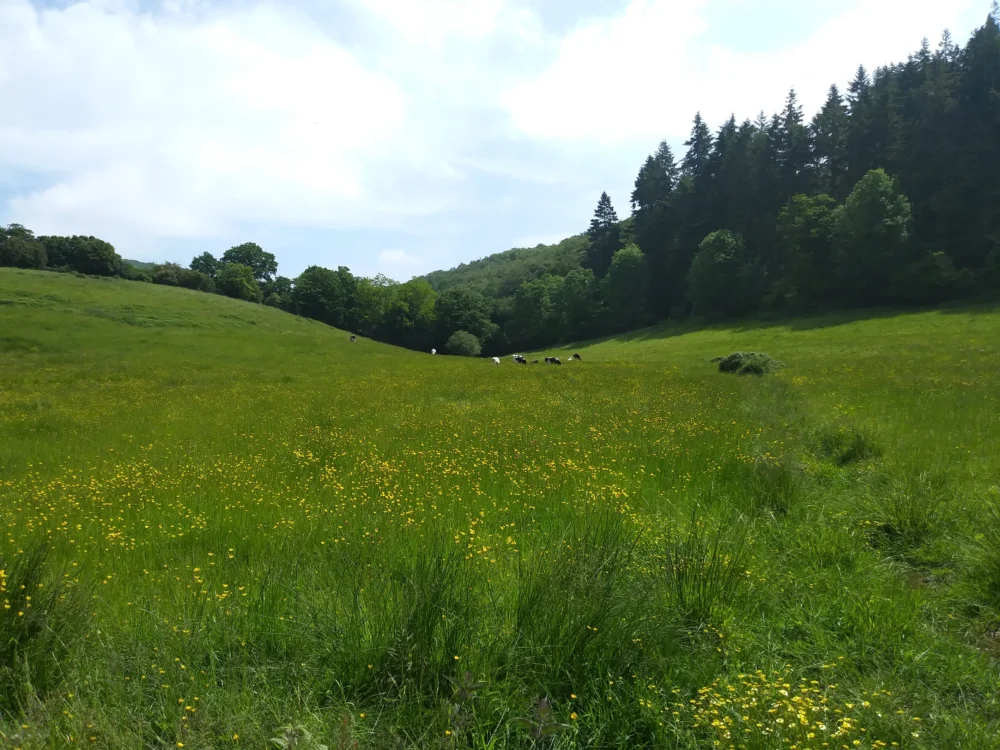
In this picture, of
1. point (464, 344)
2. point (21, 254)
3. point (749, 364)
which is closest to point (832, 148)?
point (464, 344)

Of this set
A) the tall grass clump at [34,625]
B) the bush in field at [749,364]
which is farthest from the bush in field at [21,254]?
the tall grass clump at [34,625]

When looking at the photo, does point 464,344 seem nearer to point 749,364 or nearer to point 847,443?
point 749,364

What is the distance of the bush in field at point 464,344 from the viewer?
93.4 meters

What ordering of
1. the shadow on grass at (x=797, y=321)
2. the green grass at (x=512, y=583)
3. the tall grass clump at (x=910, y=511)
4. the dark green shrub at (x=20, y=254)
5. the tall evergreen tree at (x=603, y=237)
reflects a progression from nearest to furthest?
the green grass at (x=512, y=583) → the tall grass clump at (x=910, y=511) → the shadow on grass at (x=797, y=321) → the dark green shrub at (x=20, y=254) → the tall evergreen tree at (x=603, y=237)

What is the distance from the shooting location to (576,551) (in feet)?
15.9

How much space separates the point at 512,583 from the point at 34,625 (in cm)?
350

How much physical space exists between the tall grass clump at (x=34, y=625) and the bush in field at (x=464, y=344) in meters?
88.5

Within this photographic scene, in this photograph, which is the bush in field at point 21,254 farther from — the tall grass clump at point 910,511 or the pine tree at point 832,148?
the pine tree at point 832,148

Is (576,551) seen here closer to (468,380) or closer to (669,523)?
(669,523)

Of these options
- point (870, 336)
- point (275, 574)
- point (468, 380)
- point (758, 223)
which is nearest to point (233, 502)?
point (275, 574)

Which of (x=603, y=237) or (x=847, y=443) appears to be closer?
(x=847, y=443)

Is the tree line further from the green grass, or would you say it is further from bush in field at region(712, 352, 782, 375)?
the green grass

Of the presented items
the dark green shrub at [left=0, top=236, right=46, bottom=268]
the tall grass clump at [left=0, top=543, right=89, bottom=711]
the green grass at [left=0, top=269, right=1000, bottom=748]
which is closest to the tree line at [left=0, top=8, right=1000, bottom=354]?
the dark green shrub at [left=0, top=236, right=46, bottom=268]

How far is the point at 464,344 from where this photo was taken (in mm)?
93625
